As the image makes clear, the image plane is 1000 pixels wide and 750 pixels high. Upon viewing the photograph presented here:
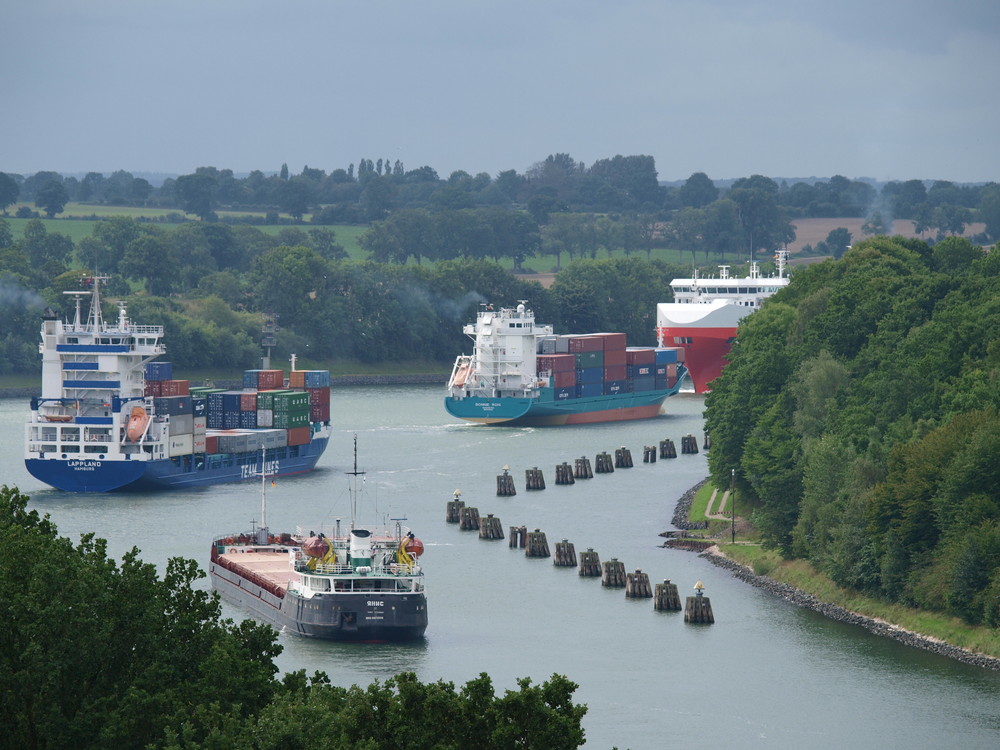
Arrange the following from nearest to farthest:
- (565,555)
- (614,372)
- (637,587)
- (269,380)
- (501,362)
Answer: (637,587) < (565,555) < (269,380) < (501,362) < (614,372)

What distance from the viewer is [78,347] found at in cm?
8556

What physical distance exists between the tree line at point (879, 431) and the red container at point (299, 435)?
62.7 ft

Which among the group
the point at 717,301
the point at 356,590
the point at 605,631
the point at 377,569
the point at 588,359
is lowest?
the point at 605,631

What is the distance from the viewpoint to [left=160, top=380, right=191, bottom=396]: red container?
287 ft

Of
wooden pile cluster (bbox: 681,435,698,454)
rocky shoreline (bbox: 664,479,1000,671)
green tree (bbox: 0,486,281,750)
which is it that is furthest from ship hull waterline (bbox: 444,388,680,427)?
green tree (bbox: 0,486,281,750)

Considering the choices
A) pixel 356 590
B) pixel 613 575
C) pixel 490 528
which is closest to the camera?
pixel 356 590

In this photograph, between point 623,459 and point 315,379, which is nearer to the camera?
point 623,459

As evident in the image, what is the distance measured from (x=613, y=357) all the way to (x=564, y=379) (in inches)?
302

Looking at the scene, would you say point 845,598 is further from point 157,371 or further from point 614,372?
point 614,372

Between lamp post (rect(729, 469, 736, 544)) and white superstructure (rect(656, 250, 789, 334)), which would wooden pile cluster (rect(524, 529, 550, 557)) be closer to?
lamp post (rect(729, 469, 736, 544))

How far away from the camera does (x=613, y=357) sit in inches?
5012

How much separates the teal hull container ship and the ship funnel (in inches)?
2464

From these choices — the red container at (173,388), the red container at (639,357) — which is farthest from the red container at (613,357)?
the red container at (173,388)

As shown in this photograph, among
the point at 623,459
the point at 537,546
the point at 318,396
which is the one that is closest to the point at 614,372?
the point at 623,459
